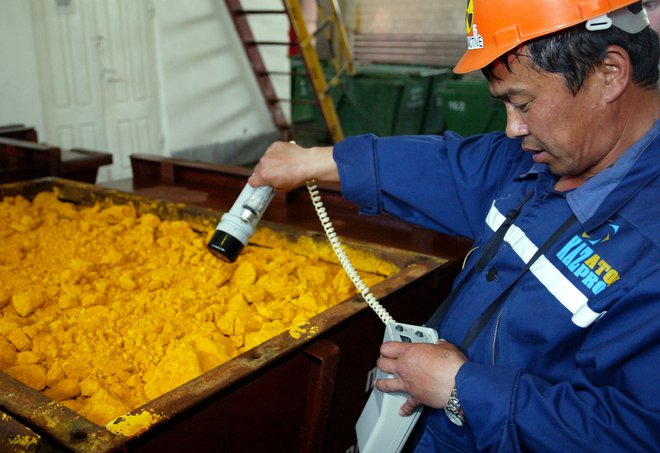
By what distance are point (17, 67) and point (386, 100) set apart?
4388mm

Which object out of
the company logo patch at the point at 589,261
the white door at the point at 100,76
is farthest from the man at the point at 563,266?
the white door at the point at 100,76

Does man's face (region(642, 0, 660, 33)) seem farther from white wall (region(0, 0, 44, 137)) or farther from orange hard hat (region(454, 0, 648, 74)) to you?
white wall (region(0, 0, 44, 137))

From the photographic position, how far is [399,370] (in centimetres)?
125

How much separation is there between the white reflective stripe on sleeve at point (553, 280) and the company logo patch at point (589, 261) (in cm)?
3

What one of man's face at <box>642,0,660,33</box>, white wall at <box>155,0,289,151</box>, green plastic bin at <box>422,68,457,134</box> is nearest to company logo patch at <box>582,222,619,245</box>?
man's face at <box>642,0,660,33</box>

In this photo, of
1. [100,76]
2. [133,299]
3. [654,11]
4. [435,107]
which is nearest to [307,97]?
[435,107]

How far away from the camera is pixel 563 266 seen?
1.10 metres

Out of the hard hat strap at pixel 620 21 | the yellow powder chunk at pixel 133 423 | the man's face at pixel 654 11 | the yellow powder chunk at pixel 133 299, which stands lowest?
the yellow powder chunk at pixel 133 299

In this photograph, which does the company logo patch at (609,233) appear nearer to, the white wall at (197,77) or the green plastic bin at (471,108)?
the white wall at (197,77)

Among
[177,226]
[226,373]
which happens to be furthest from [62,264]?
[226,373]

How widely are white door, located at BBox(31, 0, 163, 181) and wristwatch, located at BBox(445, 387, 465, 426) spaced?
5.04m

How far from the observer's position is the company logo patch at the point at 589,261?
1.03 m

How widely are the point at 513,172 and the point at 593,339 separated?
612 millimetres

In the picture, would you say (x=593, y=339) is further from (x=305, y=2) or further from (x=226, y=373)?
(x=305, y=2)
